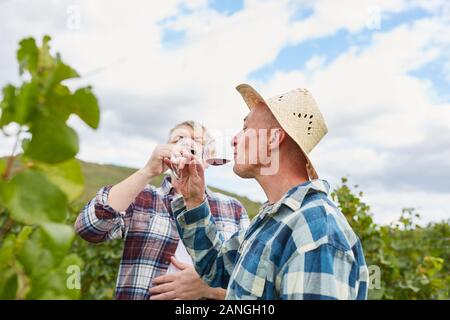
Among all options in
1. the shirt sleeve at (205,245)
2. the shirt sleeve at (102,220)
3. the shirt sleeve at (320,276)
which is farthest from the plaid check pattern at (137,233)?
the shirt sleeve at (320,276)

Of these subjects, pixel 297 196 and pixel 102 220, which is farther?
pixel 102 220

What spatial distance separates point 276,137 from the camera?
1772 millimetres

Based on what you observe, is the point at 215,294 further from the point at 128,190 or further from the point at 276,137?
the point at 276,137

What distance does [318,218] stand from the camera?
4.55 feet

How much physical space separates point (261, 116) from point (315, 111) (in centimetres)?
19

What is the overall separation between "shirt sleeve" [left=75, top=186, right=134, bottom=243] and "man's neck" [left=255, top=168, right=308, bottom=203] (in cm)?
75

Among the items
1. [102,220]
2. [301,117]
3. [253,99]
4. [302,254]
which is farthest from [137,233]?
[302,254]

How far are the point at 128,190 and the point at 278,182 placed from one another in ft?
2.42

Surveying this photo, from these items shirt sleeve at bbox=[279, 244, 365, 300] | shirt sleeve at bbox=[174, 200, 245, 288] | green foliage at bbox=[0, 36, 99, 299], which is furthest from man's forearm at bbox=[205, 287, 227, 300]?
green foliage at bbox=[0, 36, 99, 299]

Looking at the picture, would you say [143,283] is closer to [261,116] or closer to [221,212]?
[221,212]

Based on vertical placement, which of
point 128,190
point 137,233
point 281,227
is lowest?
point 281,227

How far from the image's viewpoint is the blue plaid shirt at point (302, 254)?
1273 mm

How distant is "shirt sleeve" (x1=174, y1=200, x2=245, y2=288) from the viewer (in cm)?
184
